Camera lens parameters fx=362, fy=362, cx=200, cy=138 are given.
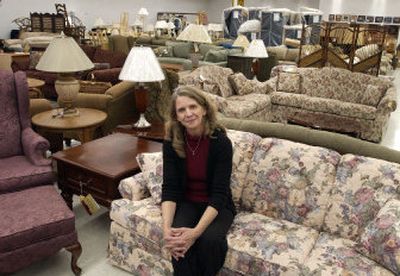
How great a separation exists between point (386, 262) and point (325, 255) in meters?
0.26

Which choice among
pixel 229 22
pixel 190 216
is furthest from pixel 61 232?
pixel 229 22

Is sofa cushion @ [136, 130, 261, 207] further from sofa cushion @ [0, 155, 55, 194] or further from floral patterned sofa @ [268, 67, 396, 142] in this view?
floral patterned sofa @ [268, 67, 396, 142]

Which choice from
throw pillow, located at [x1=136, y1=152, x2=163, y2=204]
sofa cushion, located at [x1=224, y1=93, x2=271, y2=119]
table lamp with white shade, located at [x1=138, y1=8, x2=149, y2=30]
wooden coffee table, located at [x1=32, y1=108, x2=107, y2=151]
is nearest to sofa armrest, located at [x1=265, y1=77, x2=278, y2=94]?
sofa cushion, located at [x1=224, y1=93, x2=271, y2=119]

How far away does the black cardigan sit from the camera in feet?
6.07

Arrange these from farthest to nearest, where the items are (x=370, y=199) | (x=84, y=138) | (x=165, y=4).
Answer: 1. (x=165, y=4)
2. (x=84, y=138)
3. (x=370, y=199)

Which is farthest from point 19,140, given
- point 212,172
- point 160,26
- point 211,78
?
point 160,26

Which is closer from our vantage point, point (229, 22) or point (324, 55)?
point (324, 55)

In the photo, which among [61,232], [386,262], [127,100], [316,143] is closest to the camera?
[386,262]

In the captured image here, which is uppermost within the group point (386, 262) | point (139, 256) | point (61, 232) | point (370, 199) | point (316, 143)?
point (316, 143)

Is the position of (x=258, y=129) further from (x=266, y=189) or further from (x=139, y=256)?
(x=139, y=256)

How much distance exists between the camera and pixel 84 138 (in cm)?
315

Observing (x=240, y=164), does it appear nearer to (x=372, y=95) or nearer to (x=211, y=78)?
(x=211, y=78)

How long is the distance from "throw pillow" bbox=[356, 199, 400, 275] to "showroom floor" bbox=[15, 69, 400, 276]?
136cm

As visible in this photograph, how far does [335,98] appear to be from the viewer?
548 cm
